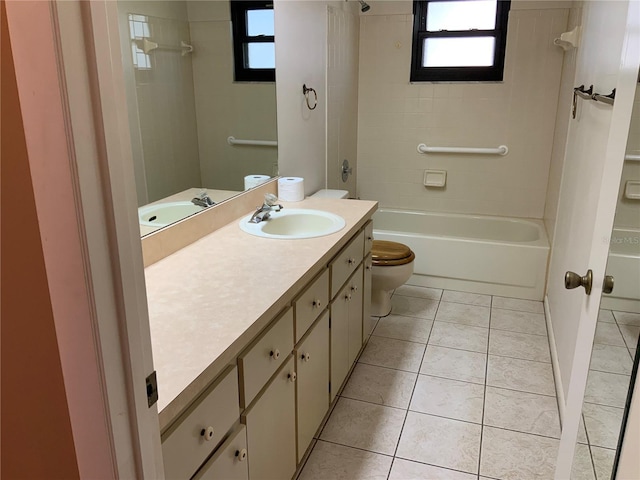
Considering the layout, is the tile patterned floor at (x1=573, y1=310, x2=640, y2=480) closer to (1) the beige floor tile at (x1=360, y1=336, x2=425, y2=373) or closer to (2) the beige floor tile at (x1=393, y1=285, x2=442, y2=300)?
(1) the beige floor tile at (x1=360, y1=336, x2=425, y2=373)

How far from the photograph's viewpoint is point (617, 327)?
3.96 feet

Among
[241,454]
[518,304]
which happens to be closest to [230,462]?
[241,454]

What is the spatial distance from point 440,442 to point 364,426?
12.6 inches

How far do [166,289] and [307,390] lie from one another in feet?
2.10

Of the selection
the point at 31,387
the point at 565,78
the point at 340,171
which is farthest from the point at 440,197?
the point at 31,387

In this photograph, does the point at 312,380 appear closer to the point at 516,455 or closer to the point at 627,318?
the point at 516,455

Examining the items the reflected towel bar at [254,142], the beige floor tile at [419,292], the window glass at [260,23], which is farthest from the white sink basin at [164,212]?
the beige floor tile at [419,292]

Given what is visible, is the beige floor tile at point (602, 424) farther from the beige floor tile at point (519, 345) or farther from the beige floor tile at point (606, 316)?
the beige floor tile at point (519, 345)

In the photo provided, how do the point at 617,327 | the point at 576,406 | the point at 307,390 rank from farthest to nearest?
1. the point at 307,390
2. the point at 576,406
3. the point at 617,327

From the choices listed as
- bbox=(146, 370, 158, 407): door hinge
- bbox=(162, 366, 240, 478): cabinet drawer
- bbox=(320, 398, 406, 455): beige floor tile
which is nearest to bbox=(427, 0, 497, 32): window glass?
bbox=(320, 398, 406, 455): beige floor tile

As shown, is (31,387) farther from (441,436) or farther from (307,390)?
(441,436)

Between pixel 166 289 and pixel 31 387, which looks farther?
pixel 166 289

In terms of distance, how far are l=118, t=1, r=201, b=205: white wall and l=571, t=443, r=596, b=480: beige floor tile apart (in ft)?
4.96

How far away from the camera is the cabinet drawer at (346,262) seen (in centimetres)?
202
